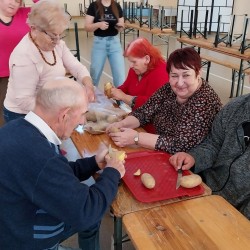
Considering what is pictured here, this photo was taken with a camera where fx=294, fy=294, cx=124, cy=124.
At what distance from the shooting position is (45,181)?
34.9 inches

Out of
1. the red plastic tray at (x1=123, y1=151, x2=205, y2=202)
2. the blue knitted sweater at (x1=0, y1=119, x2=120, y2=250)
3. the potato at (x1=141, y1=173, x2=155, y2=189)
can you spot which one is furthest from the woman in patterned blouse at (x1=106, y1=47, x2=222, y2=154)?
the blue knitted sweater at (x1=0, y1=119, x2=120, y2=250)

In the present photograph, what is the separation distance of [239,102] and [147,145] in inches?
19.7

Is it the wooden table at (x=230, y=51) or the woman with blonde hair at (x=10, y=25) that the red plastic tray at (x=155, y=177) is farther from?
the wooden table at (x=230, y=51)

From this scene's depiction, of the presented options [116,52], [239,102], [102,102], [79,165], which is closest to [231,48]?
[116,52]

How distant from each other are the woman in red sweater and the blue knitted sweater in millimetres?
1229

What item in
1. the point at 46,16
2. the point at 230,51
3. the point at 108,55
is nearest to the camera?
the point at 46,16

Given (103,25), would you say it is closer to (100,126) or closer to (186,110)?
(100,126)

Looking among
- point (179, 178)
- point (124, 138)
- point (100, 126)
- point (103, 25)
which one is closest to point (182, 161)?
point (179, 178)

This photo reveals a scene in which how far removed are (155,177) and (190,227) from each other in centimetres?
30

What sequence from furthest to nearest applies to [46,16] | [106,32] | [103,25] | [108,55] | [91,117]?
[108,55] < [106,32] < [103,25] < [91,117] < [46,16]

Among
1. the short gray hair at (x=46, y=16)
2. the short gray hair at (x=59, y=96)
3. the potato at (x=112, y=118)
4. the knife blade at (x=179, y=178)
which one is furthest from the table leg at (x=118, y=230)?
the short gray hair at (x=46, y=16)

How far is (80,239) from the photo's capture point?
4.84ft

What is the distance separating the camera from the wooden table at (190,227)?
92 centimetres

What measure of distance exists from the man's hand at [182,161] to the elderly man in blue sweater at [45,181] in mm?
338
